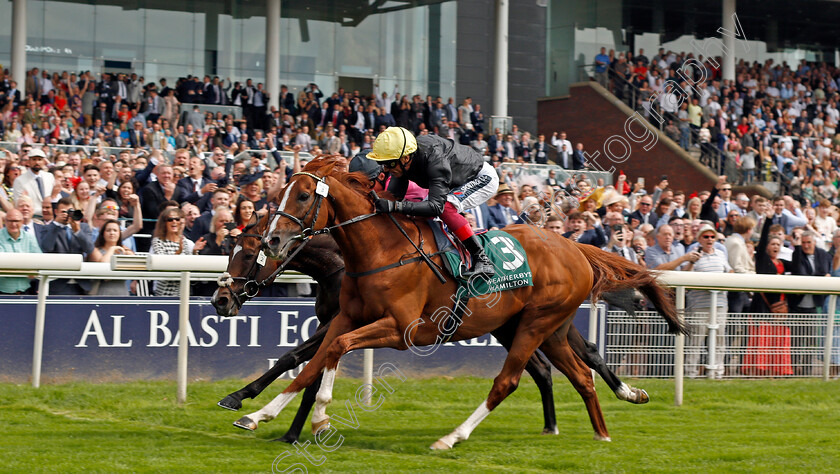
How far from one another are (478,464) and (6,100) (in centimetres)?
1342

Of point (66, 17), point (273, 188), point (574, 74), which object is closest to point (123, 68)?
point (66, 17)

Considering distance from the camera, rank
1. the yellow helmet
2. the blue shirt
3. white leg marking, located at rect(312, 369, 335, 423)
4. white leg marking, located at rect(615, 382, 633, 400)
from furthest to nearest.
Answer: the blue shirt
white leg marking, located at rect(615, 382, 633, 400)
the yellow helmet
white leg marking, located at rect(312, 369, 335, 423)

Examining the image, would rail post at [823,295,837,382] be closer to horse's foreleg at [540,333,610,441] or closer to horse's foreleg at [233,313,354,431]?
horse's foreleg at [540,333,610,441]

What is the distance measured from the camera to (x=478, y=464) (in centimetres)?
512

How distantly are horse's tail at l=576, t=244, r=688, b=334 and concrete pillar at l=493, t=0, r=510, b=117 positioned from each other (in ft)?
51.8

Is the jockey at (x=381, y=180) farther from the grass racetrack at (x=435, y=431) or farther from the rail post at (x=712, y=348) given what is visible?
the rail post at (x=712, y=348)

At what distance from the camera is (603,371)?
21.3 feet

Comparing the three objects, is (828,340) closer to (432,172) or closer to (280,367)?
(432,172)

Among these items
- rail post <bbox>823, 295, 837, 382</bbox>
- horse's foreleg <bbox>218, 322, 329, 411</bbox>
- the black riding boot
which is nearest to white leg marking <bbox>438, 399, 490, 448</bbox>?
the black riding boot

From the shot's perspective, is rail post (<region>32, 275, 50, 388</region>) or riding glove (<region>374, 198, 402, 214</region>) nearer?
riding glove (<region>374, 198, 402, 214</region>)

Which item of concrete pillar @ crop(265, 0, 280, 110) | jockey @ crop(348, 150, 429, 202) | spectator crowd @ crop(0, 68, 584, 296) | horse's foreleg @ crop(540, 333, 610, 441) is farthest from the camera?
concrete pillar @ crop(265, 0, 280, 110)

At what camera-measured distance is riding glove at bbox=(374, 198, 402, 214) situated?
5367mm

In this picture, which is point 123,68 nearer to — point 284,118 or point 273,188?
point 284,118

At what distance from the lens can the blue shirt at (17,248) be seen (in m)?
7.20
